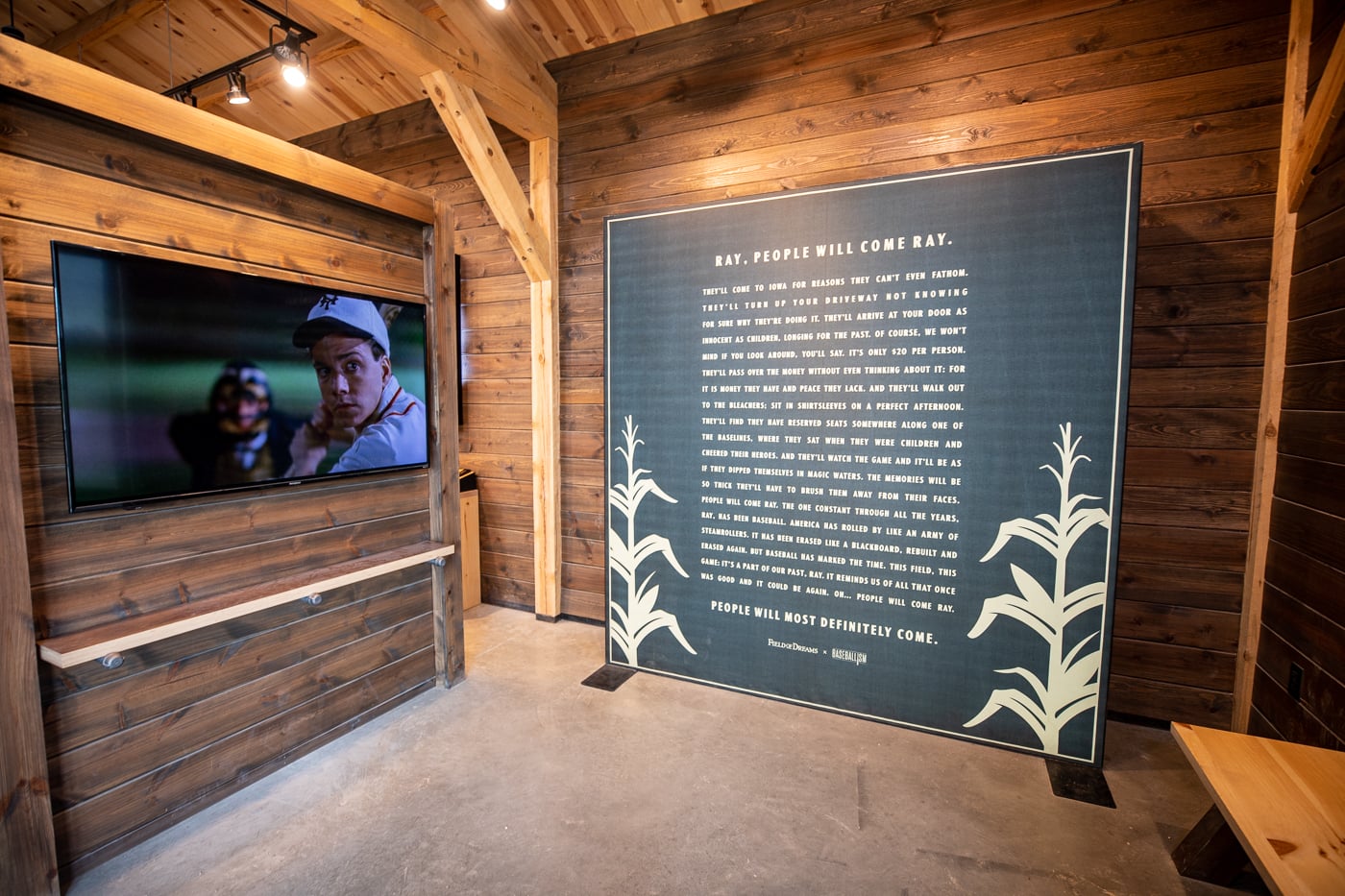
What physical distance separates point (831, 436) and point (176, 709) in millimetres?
2524

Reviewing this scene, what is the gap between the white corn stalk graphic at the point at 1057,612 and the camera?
2.17 m

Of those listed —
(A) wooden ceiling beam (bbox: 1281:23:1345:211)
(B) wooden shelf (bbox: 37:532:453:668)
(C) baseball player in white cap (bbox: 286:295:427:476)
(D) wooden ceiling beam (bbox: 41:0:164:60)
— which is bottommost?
(B) wooden shelf (bbox: 37:532:453:668)

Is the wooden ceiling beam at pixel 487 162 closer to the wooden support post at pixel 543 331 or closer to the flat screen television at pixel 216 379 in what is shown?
the wooden support post at pixel 543 331

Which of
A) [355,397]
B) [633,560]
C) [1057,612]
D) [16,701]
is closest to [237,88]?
[355,397]

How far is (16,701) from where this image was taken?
1.53 m

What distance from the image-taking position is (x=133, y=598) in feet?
5.88

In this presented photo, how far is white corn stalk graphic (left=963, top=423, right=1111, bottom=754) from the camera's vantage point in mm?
2170

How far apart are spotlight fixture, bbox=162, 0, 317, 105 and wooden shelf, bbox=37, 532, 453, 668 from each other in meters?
2.41

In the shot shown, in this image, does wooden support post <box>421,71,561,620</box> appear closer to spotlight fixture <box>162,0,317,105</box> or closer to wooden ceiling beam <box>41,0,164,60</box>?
spotlight fixture <box>162,0,317,105</box>

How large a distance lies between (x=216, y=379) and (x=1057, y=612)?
10.1 ft

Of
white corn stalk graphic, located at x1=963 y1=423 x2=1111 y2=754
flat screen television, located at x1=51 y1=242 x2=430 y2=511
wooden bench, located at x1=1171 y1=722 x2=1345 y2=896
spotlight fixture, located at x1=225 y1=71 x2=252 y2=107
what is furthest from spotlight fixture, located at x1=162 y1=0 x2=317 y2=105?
wooden bench, located at x1=1171 y1=722 x2=1345 y2=896

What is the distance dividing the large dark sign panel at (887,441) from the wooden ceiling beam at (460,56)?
969mm

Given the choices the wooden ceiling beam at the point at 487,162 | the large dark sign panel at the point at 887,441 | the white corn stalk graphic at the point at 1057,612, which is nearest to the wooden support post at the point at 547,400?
the wooden ceiling beam at the point at 487,162

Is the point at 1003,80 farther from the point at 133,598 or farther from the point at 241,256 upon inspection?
the point at 133,598
